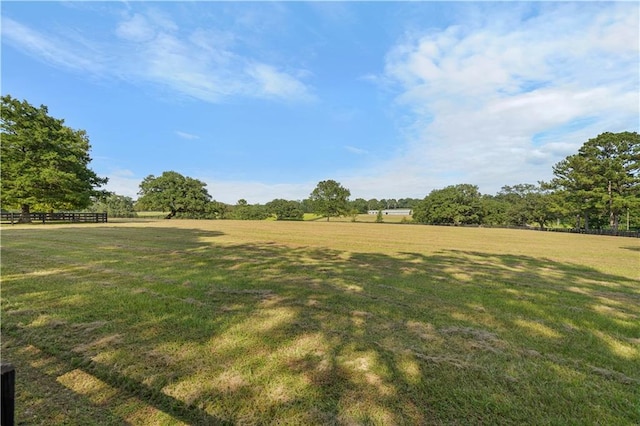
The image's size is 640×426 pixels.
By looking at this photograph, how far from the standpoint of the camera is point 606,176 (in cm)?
3397

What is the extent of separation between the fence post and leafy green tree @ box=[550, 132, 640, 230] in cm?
4560

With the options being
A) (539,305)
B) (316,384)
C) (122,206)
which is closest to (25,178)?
(316,384)

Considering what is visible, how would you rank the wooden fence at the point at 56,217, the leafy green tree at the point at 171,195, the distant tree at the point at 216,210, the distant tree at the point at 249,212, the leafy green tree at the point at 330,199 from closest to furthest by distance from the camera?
the wooden fence at the point at 56,217
the leafy green tree at the point at 171,195
the distant tree at the point at 216,210
the leafy green tree at the point at 330,199
the distant tree at the point at 249,212

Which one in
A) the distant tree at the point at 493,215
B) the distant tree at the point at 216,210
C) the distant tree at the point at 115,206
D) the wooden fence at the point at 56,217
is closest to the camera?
the wooden fence at the point at 56,217

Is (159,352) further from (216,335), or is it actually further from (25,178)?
(25,178)

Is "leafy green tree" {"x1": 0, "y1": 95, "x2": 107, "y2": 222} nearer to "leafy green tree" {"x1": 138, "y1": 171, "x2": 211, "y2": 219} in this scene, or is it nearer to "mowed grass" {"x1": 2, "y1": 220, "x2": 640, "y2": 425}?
"mowed grass" {"x1": 2, "y1": 220, "x2": 640, "y2": 425}

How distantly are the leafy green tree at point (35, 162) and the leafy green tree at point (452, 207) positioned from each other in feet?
196

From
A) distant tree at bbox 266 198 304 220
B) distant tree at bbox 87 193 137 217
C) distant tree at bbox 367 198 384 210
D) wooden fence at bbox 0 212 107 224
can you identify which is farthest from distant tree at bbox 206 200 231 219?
distant tree at bbox 367 198 384 210

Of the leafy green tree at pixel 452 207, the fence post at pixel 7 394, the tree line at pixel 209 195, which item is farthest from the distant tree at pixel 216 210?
the fence post at pixel 7 394

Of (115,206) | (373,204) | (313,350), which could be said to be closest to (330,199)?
(373,204)

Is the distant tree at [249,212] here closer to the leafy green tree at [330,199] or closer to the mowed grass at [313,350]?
the leafy green tree at [330,199]

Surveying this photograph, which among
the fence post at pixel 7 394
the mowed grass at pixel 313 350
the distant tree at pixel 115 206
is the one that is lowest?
the mowed grass at pixel 313 350

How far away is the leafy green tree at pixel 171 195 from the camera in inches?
2194

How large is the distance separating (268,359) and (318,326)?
1056 mm
